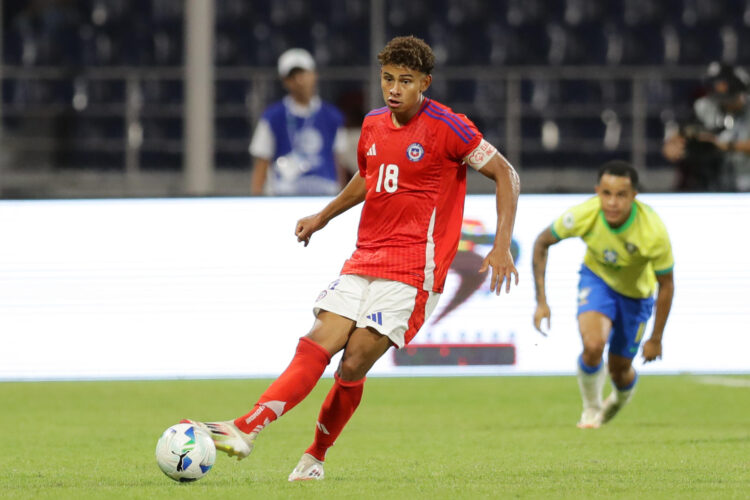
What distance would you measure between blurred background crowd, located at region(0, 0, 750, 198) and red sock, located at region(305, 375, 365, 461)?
7626mm

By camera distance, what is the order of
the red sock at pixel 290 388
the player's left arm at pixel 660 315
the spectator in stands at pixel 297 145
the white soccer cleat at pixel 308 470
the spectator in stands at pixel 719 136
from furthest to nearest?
the spectator in stands at pixel 719 136 < the spectator in stands at pixel 297 145 < the player's left arm at pixel 660 315 < the white soccer cleat at pixel 308 470 < the red sock at pixel 290 388

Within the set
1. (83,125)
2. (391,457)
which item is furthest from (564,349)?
(83,125)

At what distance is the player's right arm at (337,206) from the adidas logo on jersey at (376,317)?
0.52m

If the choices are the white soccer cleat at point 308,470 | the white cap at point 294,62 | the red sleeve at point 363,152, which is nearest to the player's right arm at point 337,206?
the red sleeve at point 363,152

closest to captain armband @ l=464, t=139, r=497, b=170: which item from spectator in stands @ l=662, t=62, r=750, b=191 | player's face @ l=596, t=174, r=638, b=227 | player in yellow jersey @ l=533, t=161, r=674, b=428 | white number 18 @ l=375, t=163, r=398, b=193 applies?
white number 18 @ l=375, t=163, r=398, b=193

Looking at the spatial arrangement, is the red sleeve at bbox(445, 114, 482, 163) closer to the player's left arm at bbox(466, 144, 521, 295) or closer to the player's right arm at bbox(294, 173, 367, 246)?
the player's left arm at bbox(466, 144, 521, 295)

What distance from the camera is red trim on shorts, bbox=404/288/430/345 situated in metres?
5.26

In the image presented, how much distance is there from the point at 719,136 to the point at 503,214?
20.5 ft

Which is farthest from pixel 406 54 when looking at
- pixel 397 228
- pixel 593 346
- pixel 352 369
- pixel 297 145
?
pixel 297 145

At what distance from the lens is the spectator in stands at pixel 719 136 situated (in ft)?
35.0

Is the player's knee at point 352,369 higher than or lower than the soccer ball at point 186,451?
higher

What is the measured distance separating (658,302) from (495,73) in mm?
8041

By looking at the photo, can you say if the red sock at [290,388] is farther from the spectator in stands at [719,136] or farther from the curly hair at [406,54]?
the spectator in stands at [719,136]

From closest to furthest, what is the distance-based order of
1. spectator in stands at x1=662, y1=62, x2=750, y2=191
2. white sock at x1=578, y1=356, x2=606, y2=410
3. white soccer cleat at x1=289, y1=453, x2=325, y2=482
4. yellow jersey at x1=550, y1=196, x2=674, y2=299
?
white soccer cleat at x1=289, y1=453, x2=325, y2=482, yellow jersey at x1=550, y1=196, x2=674, y2=299, white sock at x1=578, y1=356, x2=606, y2=410, spectator in stands at x1=662, y1=62, x2=750, y2=191
